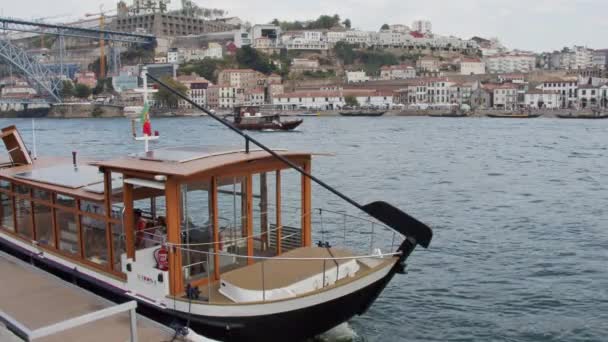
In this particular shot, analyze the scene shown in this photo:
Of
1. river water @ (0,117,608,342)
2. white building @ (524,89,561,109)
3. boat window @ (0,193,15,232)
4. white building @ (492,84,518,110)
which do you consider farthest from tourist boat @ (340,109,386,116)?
boat window @ (0,193,15,232)

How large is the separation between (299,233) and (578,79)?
78.3 m

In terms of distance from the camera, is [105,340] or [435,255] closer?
[105,340]

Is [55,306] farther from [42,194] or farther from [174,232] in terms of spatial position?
[42,194]

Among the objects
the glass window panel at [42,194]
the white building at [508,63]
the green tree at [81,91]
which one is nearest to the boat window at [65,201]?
the glass window panel at [42,194]

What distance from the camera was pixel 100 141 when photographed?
3453 centimetres

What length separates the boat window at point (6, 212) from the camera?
257 inches

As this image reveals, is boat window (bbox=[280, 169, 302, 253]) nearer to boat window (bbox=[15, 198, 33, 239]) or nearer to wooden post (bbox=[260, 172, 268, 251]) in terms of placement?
wooden post (bbox=[260, 172, 268, 251])

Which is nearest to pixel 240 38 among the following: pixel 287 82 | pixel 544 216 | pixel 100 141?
Answer: pixel 287 82

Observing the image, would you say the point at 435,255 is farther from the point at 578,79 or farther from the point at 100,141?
the point at 578,79

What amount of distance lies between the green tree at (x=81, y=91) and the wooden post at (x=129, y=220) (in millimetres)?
82428

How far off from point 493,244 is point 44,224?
7.02 m

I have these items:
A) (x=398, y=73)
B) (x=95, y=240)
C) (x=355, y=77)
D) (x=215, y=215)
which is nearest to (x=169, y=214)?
(x=215, y=215)

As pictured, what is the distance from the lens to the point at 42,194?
19.1 feet

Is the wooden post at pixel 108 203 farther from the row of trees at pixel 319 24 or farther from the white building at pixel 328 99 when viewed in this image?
the row of trees at pixel 319 24
